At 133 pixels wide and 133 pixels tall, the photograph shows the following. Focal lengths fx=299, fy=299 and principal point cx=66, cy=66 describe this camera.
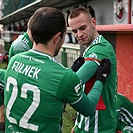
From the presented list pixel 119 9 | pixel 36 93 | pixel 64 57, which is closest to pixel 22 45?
pixel 36 93

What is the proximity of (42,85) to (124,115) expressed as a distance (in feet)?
5.58

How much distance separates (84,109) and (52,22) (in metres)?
0.56

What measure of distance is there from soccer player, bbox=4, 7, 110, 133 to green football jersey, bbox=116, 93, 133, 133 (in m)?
1.34

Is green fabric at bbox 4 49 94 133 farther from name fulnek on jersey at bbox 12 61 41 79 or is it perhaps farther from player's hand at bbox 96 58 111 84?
player's hand at bbox 96 58 111 84

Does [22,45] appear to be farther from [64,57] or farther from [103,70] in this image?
[64,57]

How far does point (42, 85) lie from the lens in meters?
1.75

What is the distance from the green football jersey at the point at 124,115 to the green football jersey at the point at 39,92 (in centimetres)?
144

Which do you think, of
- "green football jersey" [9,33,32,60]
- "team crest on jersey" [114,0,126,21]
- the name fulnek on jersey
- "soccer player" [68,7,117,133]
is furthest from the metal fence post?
the name fulnek on jersey

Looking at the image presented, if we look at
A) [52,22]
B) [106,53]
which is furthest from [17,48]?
[52,22]

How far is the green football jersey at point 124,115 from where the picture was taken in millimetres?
3163

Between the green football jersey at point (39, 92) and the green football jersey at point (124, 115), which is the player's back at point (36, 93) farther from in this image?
the green football jersey at point (124, 115)

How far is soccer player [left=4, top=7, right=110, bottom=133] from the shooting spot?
1743 millimetres

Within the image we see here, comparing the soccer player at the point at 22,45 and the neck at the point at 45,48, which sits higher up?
the neck at the point at 45,48

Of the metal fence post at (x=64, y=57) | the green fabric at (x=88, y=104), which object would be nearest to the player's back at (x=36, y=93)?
the green fabric at (x=88, y=104)
